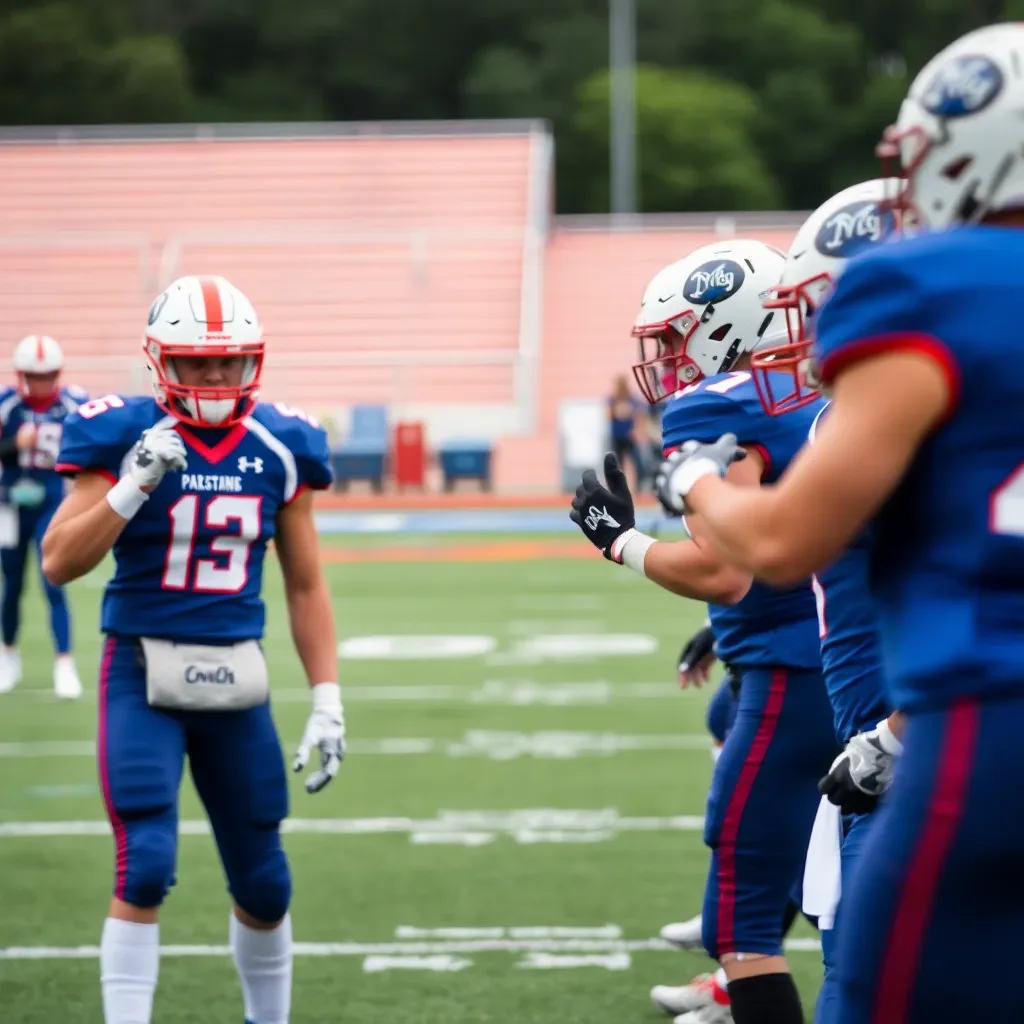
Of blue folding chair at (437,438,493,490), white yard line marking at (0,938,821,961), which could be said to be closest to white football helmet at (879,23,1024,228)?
white yard line marking at (0,938,821,961)

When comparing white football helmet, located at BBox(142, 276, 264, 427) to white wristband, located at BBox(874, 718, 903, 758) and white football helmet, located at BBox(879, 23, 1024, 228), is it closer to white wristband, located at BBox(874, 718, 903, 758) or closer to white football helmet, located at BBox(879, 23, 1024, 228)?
white wristband, located at BBox(874, 718, 903, 758)

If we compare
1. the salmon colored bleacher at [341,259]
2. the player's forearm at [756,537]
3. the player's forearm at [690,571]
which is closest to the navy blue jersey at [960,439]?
the player's forearm at [756,537]

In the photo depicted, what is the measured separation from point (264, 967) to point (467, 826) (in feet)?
8.35

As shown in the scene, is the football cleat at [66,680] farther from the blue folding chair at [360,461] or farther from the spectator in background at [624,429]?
the blue folding chair at [360,461]

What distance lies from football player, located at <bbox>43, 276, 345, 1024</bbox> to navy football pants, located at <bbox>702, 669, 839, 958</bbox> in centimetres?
84

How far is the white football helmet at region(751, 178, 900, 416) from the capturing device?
9.58ft

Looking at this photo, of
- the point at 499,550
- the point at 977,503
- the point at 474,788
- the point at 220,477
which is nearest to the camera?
the point at 977,503

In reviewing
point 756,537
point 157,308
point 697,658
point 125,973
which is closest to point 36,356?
point 697,658

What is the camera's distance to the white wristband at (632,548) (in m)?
3.29

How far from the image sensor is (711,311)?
→ 3770 millimetres

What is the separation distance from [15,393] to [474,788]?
3693 mm

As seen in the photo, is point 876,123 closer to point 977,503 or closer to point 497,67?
point 497,67

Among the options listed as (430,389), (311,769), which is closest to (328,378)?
(430,389)

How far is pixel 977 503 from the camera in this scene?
6.68 feet
